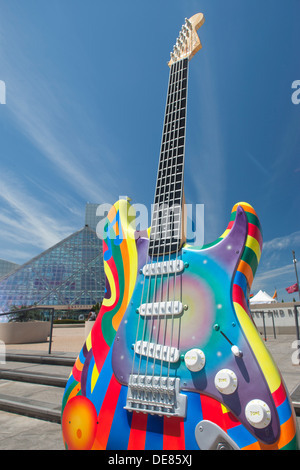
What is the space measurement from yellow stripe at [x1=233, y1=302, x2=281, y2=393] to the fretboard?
0.68 meters

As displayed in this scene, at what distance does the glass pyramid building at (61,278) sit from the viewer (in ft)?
169

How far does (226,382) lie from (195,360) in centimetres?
20

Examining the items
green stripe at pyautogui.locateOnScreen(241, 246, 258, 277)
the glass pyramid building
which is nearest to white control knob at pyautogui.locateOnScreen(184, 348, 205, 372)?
green stripe at pyautogui.locateOnScreen(241, 246, 258, 277)

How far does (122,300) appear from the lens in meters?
2.09

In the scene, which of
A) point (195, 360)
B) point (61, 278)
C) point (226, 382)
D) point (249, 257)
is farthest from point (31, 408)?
point (61, 278)

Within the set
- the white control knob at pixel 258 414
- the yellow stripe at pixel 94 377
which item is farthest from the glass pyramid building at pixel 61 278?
the white control knob at pixel 258 414

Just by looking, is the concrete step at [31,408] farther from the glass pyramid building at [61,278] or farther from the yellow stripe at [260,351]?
the glass pyramid building at [61,278]

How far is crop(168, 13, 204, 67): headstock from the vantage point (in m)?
2.97

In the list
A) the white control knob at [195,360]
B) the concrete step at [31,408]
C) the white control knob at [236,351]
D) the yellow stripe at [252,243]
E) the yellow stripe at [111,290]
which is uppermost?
the yellow stripe at [252,243]

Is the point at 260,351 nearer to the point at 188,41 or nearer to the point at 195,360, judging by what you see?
the point at 195,360

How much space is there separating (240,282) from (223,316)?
241 mm

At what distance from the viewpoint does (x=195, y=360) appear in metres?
1.54
